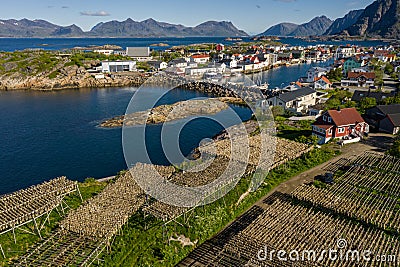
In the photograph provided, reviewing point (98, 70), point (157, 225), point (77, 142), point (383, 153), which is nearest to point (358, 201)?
point (383, 153)

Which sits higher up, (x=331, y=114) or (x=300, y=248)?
(x=331, y=114)

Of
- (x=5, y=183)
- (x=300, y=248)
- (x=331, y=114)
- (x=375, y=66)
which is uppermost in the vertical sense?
(x=375, y=66)

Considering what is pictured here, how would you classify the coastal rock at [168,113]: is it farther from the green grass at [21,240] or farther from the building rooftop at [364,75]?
the building rooftop at [364,75]

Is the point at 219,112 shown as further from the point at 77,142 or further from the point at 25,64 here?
the point at 25,64

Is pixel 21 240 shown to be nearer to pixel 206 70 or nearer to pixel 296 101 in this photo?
pixel 296 101

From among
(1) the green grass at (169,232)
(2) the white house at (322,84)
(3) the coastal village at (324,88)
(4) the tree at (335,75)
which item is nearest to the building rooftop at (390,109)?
(3) the coastal village at (324,88)

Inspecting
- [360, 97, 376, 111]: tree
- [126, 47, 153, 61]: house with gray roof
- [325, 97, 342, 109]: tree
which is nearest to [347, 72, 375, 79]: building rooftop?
[325, 97, 342, 109]: tree

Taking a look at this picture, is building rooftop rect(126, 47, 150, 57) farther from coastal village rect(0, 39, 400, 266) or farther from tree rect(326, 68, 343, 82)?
coastal village rect(0, 39, 400, 266)
